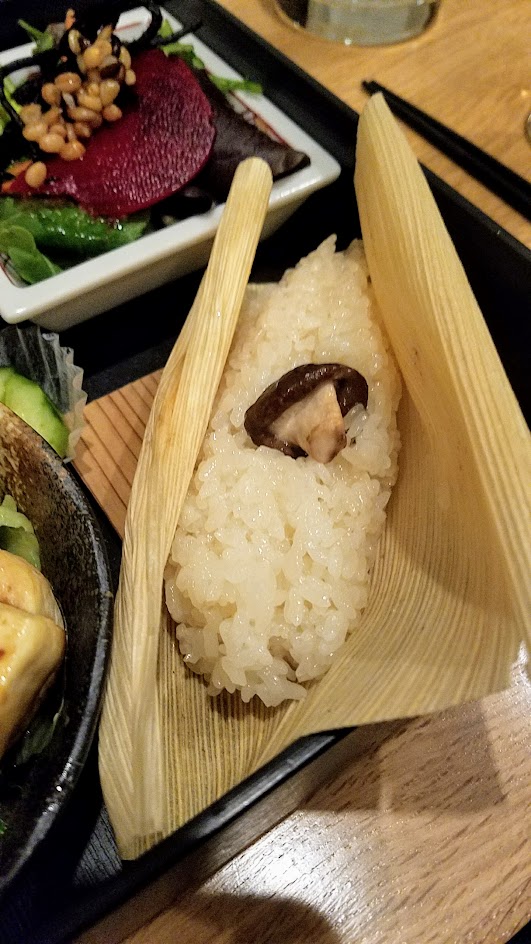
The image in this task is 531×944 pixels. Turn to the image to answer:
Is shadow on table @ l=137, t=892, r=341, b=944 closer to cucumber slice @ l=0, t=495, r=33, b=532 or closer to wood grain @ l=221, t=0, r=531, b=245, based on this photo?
cucumber slice @ l=0, t=495, r=33, b=532

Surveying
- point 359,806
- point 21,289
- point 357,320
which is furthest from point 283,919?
point 21,289

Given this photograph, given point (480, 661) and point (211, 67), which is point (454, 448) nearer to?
point (480, 661)

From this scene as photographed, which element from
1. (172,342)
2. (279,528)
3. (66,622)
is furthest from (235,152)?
(66,622)

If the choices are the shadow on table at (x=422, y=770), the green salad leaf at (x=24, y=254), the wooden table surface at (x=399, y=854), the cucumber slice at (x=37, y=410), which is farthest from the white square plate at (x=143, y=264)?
the shadow on table at (x=422, y=770)

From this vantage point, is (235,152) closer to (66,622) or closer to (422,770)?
(66,622)

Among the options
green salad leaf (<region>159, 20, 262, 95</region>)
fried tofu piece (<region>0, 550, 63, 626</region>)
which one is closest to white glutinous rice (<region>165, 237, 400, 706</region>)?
fried tofu piece (<region>0, 550, 63, 626</region>)

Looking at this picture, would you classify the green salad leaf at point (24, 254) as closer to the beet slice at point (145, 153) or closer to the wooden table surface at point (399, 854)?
the beet slice at point (145, 153)
